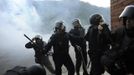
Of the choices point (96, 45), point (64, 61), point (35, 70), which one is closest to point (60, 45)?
point (64, 61)

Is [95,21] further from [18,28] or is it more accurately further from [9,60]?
[18,28]

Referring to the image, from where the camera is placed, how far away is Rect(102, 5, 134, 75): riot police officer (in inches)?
195

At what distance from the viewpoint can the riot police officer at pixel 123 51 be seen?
4.95 m

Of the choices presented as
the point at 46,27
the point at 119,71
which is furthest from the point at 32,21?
the point at 119,71

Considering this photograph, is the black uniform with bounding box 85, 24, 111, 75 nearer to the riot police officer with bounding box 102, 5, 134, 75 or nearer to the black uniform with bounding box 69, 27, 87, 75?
the black uniform with bounding box 69, 27, 87, 75

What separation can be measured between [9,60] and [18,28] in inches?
503

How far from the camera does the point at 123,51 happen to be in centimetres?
495

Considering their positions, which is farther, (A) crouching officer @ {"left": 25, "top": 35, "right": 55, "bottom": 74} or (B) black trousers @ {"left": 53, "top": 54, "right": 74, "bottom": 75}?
(A) crouching officer @ {"left": 25, "top": 35, "right": 55, "bottom": 74}

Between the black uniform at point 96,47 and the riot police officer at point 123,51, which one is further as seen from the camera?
the black uniform at point 96,47

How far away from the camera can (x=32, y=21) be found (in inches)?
1406

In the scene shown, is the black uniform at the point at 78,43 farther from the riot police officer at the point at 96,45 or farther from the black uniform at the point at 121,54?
the black uniform at the point at 121,54

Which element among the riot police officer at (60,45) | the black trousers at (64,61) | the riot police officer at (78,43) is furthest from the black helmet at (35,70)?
the riot police officer at (78,43)

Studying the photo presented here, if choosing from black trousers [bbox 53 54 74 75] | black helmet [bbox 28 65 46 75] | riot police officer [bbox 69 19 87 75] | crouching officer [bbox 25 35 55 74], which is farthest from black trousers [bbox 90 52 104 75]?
black helmet [bbox 28 65 46 75]

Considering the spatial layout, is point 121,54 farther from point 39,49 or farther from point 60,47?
point 39,49
